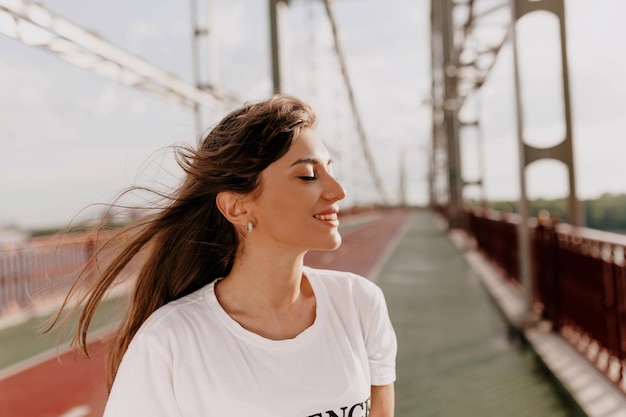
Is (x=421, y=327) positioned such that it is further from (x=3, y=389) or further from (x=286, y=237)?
(x=286, y=237)

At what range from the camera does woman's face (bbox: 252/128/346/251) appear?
1361mm

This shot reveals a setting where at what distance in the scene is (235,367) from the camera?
1.23 meters

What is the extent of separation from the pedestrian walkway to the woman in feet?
8.24

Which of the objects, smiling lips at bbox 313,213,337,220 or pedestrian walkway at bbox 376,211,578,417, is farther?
pedestrian walkway at bbox 376,211,578,417

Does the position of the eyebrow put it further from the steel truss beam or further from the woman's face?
the steel truss beam

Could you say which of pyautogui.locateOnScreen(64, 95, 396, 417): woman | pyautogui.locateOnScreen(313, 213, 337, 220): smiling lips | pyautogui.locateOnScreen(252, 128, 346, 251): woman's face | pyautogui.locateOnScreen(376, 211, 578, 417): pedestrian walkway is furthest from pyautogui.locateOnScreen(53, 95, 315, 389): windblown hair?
pyautogui.locateOnScreen(376, 211, 578, 417): pedestrian walkway

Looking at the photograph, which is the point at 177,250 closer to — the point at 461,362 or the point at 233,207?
the point at 233,207

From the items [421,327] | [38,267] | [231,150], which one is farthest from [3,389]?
[38,267]

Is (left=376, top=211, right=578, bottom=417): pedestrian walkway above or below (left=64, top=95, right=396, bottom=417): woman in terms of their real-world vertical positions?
below

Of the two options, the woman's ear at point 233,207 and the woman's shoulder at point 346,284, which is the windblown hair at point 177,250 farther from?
the woman's shoulder at point 346,284

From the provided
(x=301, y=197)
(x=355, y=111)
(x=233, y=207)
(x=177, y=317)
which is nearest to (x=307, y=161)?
(x=301, y=197)

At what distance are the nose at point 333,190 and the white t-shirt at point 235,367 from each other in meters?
0.23

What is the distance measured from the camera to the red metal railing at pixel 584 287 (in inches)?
150

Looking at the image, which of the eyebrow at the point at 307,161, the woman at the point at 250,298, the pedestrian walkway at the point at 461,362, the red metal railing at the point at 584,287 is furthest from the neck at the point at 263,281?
the red metal railing at the point at 584,287
